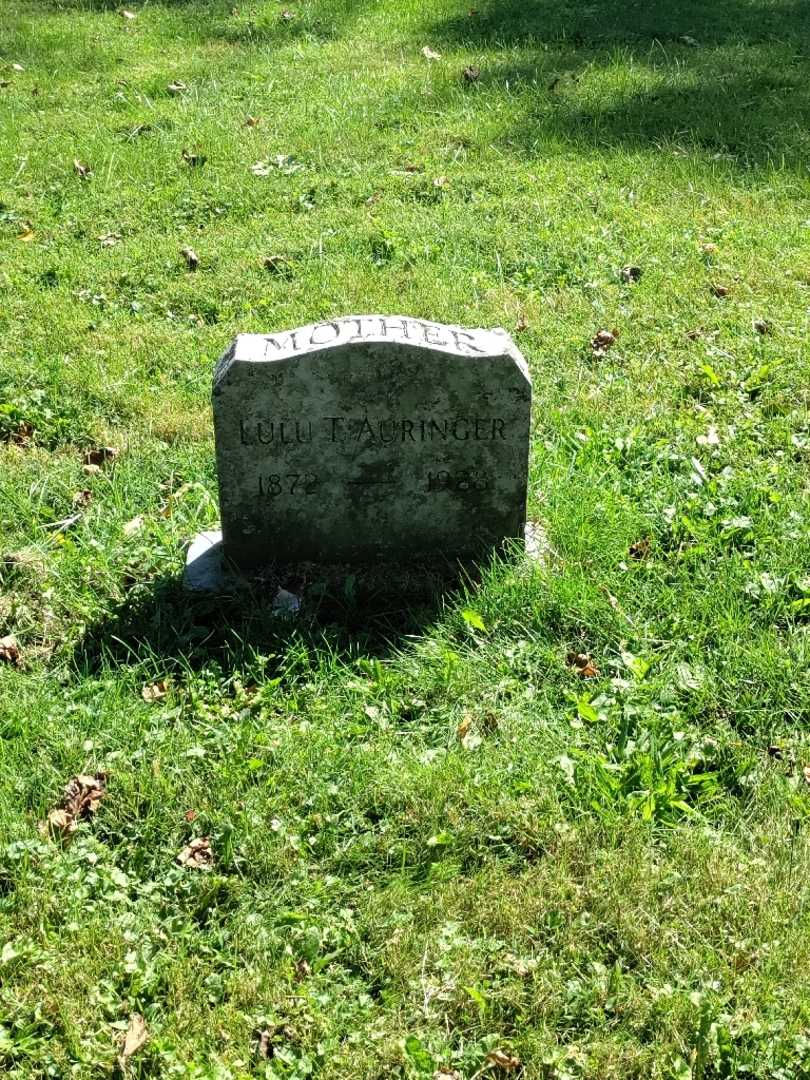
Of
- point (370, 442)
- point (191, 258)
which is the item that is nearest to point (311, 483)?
point (370, 442)

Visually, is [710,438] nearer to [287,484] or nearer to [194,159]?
[287,484]

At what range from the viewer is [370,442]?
3971 mm

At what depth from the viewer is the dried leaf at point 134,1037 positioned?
8.71 ft

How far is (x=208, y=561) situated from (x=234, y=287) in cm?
251

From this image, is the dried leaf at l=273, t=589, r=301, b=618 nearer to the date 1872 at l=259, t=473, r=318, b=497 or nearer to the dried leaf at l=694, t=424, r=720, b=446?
the date 1872 at l=259, t=473, r=318, b=497

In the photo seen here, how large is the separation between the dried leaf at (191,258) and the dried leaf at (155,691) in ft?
11.2

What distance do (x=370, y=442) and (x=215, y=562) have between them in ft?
2.42

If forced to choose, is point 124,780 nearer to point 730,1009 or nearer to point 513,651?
point 513,651


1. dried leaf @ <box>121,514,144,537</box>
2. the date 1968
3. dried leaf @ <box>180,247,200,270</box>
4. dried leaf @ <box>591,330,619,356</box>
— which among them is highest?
dried leaf @ <box>180,247,200,270</box>

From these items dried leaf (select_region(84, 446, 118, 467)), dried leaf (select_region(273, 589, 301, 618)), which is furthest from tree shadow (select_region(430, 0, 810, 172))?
dried leaf (select_region(273, 589, 301, 618))

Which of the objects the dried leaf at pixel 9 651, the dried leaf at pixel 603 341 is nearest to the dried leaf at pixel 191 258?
the dried leaf at pixel 603 341

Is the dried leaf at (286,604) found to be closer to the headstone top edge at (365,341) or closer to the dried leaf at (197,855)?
the headstone top edge at (365,341)

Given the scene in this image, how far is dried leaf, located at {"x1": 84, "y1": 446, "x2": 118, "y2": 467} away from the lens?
4973 millimetres

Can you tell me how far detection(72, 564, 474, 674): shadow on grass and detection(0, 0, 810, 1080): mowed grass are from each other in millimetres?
18
